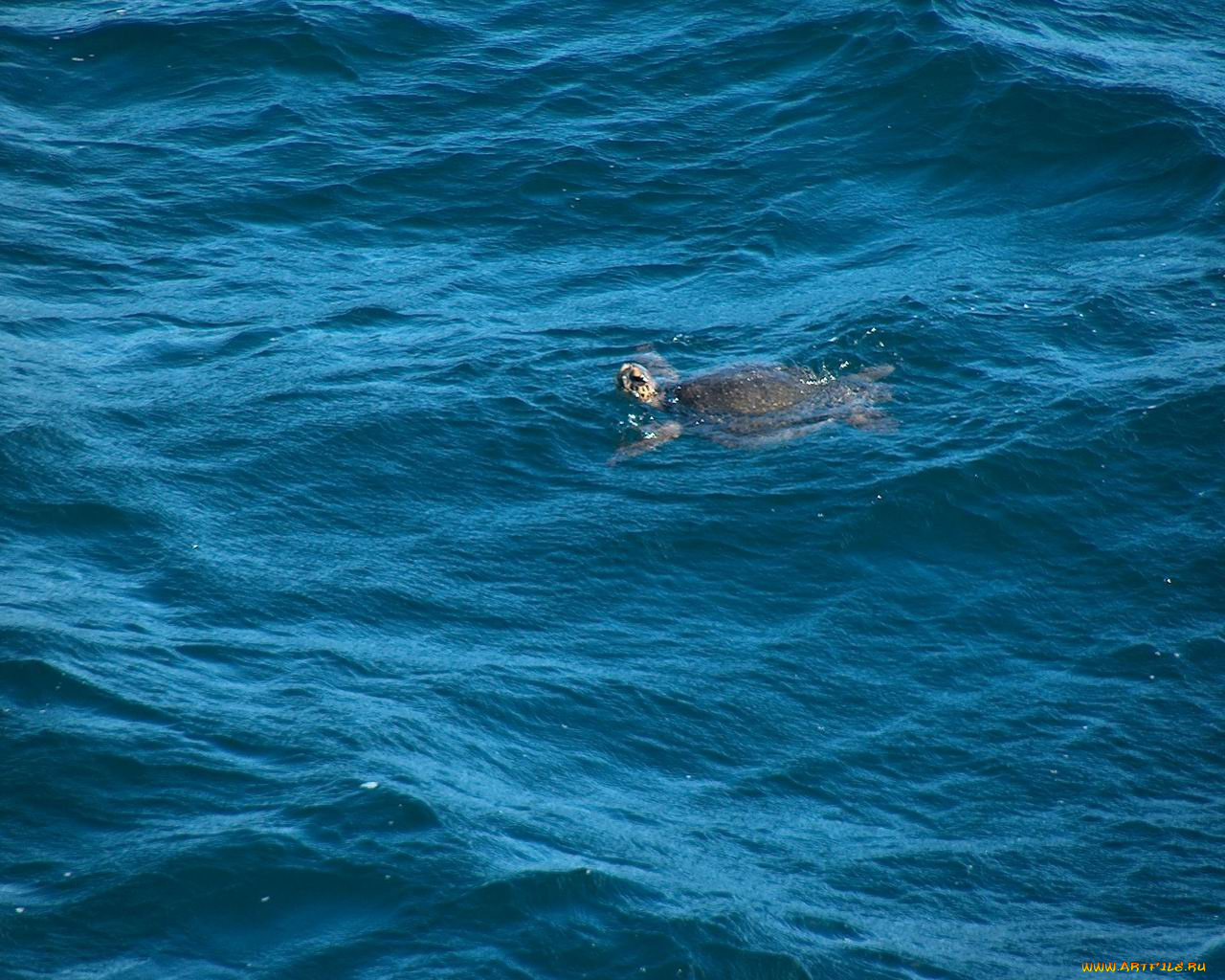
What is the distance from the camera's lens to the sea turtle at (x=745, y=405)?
40.9 feet

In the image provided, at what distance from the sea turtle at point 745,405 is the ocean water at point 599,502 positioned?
0.68 feet

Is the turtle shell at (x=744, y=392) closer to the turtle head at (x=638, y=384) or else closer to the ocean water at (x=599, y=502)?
the turtle head at (x=638, y=384)

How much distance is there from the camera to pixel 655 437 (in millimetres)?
12539

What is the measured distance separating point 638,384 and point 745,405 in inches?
39.9

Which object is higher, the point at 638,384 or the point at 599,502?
the point at 638,384

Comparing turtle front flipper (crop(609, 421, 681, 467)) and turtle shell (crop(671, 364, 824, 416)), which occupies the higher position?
turtle shell (crop(671, 364, 824, 416))

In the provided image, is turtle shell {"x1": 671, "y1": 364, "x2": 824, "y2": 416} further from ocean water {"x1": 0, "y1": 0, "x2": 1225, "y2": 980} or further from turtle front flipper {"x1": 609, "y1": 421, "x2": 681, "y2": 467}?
ocean water {"x1": 0, "y1": 0, "x2": 1225, "y2": 980}

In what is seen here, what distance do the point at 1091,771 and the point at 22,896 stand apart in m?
6.82

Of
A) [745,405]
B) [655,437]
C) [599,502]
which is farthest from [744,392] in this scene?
[599,502]

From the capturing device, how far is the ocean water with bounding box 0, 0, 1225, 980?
26.2ft

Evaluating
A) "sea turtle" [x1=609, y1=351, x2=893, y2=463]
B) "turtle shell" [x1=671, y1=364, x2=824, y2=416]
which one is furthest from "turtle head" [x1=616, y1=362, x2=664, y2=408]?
"turtle shell" [x1=671, y1=364, x2=824, y2=416]

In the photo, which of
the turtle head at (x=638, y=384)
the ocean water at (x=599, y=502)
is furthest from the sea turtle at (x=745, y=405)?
the ocean water at (x=599, y=502)

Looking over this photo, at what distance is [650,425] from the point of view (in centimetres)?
1255

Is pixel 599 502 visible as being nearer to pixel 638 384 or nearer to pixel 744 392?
pixel 638 384
